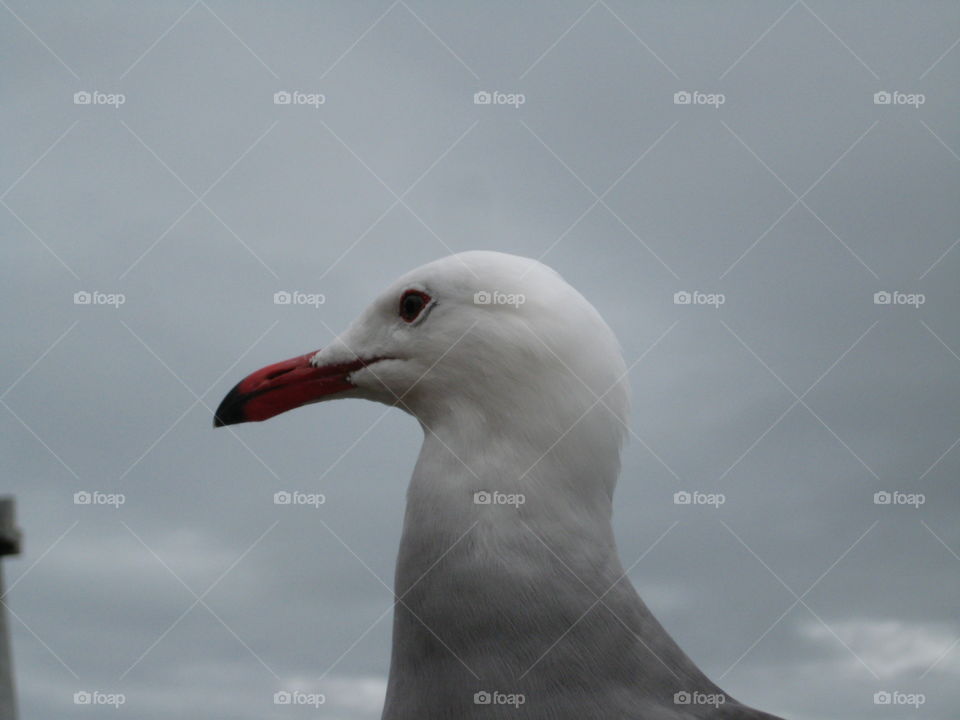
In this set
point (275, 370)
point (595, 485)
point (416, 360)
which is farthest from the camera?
point (275, 370)

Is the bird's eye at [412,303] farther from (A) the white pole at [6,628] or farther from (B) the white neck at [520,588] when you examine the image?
(A) the white pole at [6,628]

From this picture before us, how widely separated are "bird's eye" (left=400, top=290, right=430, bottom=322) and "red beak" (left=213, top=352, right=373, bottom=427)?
283 mm

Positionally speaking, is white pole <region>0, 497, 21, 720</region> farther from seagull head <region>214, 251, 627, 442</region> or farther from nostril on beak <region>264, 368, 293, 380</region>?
nostril on beak <region>264, 368, 293, 380</region>

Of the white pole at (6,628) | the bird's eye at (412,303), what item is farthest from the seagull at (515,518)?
the white pole at (6,628)

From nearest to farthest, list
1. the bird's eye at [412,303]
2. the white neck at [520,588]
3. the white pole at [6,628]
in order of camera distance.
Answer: the white neck at [520,588] < the white pole at [6,628] < the bird's eye at [412,303]

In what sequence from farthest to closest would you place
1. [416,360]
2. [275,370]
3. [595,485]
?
[275,370] → [416,360] → [595,485]

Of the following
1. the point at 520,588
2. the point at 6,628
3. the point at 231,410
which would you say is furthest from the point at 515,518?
the point at 6,628

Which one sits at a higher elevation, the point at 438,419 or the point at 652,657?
the point at 438,419

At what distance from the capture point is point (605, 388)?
291cm

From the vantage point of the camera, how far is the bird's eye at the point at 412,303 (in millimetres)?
3109

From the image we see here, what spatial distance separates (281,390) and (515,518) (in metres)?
1.03

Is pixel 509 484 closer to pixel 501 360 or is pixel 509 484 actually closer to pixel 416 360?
pixel 501 360

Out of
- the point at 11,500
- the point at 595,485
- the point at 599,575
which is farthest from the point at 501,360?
the point at 11,500

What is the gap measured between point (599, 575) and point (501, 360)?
0.69 meters
